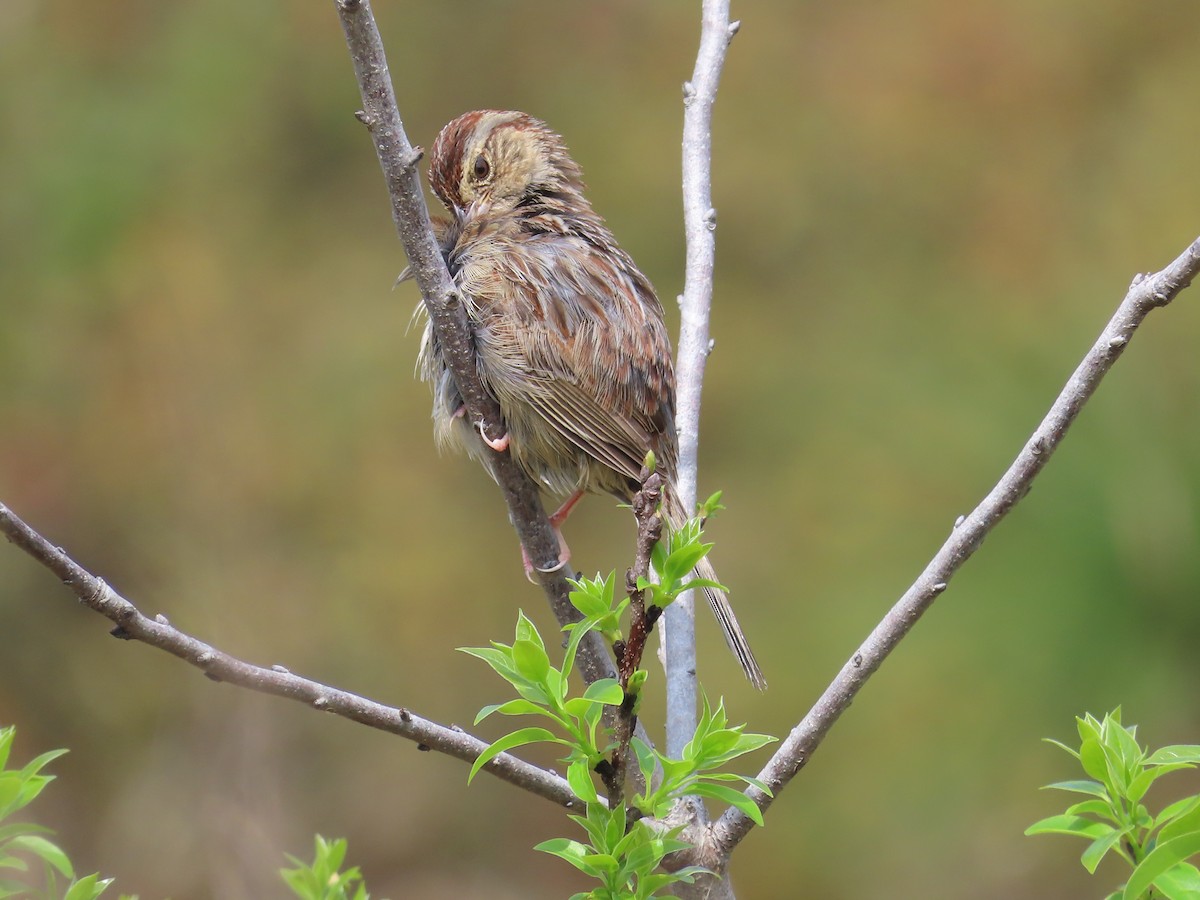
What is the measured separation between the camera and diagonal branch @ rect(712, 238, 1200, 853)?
2256mm

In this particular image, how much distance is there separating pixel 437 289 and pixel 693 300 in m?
1.20

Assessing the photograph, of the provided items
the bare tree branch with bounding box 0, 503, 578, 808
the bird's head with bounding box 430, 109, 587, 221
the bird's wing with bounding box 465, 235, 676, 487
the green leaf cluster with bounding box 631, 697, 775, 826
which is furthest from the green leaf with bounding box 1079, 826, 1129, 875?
the bird's head with bounding box 430, 109, 587, 221

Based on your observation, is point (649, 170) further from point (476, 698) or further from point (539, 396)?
point (539, 396)

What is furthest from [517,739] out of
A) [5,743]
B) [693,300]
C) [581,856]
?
[693,300]

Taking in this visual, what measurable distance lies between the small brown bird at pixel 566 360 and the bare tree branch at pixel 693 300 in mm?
142

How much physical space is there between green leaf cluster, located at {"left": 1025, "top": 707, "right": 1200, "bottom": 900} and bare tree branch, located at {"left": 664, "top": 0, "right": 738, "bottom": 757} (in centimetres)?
113

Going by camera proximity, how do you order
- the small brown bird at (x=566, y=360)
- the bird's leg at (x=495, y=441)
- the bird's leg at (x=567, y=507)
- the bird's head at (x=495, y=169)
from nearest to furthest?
the bird's leg at (x=495, y=441)
the small brown bird at (x=566, y=360)
the bird's leg at (x=567, y=507)
the bird's head at (x=495, y=169)

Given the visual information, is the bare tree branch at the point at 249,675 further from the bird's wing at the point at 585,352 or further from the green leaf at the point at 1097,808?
the bird's wing at the point at 585,352

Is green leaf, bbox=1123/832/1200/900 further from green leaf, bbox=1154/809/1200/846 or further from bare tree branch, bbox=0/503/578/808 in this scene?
bare tree branch, bbox=0/503/578/808

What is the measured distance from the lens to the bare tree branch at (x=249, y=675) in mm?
2074

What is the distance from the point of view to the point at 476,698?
7.20m

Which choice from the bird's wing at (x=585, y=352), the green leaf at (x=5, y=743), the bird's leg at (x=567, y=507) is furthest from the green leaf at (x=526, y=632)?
the bird's leg at (x=567, y=507)

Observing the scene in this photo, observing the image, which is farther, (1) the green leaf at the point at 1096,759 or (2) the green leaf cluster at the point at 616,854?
(1) the green leaf at the point at 1096,759

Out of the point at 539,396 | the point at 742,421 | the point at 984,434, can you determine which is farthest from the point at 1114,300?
the point at 539,396
